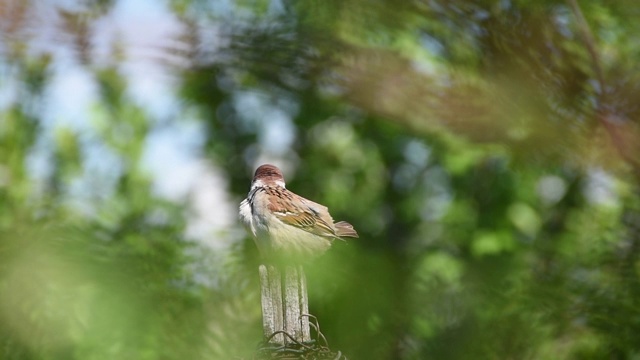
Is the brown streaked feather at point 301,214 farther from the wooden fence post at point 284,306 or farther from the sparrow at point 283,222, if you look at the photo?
the wooden fence post at point 284,306

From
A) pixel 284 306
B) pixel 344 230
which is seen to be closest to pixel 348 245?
pixel 344 230

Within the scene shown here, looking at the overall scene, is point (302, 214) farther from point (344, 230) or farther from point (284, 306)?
point (284, 306)

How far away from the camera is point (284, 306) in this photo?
1.98 meters

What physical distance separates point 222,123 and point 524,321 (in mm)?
1822

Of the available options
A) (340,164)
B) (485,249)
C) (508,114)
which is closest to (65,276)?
(508,114)

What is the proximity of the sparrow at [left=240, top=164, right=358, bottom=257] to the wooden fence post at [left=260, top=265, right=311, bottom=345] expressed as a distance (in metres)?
0.25

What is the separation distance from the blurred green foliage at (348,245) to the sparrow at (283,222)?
0.24 ft

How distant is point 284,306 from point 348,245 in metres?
0.55

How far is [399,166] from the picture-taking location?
3.92 metres

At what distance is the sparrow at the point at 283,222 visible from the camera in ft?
7.76

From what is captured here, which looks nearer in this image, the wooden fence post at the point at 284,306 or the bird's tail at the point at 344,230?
the wooden fence post at the point at 284,306

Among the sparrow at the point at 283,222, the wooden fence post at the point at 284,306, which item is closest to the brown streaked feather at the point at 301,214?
the sparrow at the point at 283,222

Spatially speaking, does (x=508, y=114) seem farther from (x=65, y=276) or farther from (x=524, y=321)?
(x=65, y=276)

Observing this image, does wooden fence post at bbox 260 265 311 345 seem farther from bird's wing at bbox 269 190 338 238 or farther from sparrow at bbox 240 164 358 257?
bird's wing at bbox 269 190 338 238
